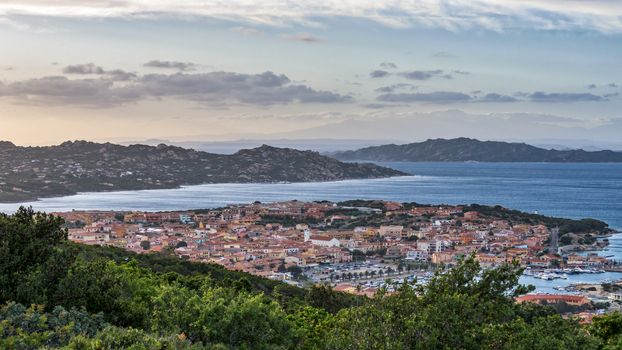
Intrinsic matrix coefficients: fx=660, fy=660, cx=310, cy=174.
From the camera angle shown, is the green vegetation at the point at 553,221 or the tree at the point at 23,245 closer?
the tree at the point at 23,245

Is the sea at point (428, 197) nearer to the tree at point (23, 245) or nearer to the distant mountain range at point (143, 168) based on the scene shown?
the distant mountain range at point (143, 168)

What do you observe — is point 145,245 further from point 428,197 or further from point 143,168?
point 143,168

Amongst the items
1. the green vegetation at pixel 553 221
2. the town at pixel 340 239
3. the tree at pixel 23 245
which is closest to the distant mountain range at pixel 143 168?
the town at pixel 340 239

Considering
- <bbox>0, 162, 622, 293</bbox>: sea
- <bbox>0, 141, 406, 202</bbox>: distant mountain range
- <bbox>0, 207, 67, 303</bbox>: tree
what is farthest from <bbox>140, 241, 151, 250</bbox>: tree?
<bbox>0, 141, 406, 202</bbox>: distant mountain range

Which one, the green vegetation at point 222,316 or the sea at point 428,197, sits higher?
the green vegetation at point 222,316

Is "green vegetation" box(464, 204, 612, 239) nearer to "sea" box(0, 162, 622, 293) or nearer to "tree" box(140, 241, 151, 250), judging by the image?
"sea" box(0, 162, 622, 293)

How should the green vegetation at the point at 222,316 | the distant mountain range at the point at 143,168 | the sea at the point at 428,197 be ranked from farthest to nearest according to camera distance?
the distant mountain range at the point at 143,168, the sea at the point at 428,197, the green vegetation at the point at 222,316
